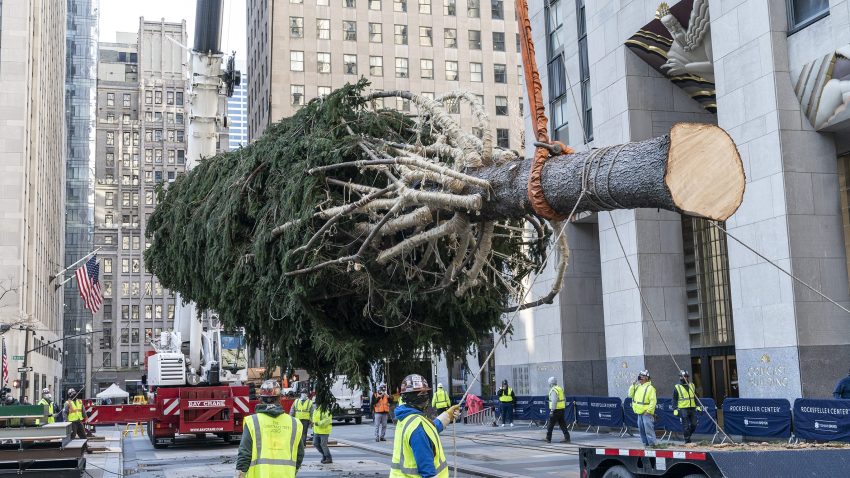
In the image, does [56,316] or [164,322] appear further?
[164,322]

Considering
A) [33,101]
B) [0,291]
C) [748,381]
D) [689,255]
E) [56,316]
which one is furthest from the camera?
[56,316]

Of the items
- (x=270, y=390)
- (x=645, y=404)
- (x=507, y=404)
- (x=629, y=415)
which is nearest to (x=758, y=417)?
(x=645, y=404)

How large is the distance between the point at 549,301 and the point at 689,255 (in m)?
16.6

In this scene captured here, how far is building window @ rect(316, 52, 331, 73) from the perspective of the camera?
231 feet

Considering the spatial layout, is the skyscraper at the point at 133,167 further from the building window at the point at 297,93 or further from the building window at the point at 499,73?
the building window at the point at 499,73

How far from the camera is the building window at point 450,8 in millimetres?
74562

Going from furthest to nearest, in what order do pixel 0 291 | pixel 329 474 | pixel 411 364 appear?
pixel 0 291, pixel 329 474, pixel 411 364

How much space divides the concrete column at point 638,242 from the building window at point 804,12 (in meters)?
5.18

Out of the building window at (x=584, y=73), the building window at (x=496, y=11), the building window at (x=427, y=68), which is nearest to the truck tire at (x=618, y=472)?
the building window at (x=584, y=73)

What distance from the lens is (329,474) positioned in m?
17.5

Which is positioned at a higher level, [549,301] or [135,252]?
[135,252]

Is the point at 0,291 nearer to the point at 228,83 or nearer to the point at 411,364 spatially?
the point at 228,83

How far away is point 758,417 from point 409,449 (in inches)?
606

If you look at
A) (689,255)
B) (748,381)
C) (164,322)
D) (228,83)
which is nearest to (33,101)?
(228,83)
